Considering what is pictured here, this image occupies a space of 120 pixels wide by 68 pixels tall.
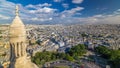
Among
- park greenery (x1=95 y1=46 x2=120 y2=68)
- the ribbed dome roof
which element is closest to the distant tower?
the ribbed dome roof

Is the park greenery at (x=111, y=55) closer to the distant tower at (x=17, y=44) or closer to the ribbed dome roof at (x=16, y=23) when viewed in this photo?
the distant tower at (x=17, y=44)

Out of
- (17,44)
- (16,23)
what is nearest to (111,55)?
(17,44)

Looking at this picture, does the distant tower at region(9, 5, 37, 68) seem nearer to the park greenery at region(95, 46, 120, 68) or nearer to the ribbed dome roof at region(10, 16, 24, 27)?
the ribbed dome roof at region(10, 16, 24, 27)

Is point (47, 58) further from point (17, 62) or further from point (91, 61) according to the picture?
point (17, 62)

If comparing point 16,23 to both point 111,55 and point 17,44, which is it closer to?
point 17,44

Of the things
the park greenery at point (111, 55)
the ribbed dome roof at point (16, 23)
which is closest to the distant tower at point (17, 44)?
the ribbed dome roof at point (16, 23)
